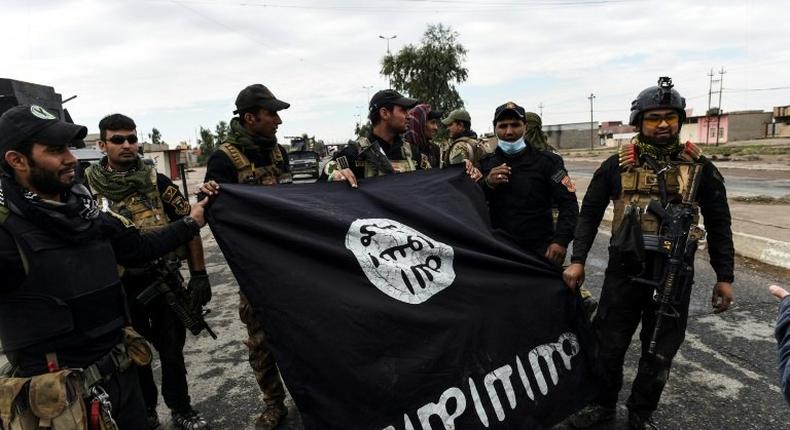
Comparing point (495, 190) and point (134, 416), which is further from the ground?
point (495, 190)

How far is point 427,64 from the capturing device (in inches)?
1534

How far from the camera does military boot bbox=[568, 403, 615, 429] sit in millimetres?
2885

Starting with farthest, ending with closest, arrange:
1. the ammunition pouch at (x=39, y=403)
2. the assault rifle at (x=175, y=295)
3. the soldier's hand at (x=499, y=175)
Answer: the soldier's hand at (x=499, y=175)
the assault rifle at (x=175, y=295)
the ammunition pouch at (x=39, y=403)

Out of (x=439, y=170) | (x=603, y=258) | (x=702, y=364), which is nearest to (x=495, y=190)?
(x=439, y=170)

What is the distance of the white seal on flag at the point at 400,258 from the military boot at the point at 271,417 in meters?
1.43

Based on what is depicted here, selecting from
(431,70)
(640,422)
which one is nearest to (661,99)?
(640,422)

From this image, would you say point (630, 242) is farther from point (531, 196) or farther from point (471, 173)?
point (471, 173)

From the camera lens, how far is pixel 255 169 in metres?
3.20

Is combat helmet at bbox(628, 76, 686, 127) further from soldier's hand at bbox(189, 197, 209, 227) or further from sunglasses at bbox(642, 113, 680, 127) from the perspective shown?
soldier's hand at bbox(189, 197, 209, 227)

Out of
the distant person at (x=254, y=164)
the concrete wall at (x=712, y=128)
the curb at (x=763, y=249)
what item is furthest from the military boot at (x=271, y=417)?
the concrete wall at (x=712, y=128)

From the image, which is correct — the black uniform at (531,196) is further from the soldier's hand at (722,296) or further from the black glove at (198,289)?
the black glove at (198,289)

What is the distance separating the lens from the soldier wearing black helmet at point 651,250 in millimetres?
2721

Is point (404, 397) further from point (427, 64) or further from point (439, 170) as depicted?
point (427, 64)

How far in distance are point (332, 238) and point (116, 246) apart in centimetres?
105
